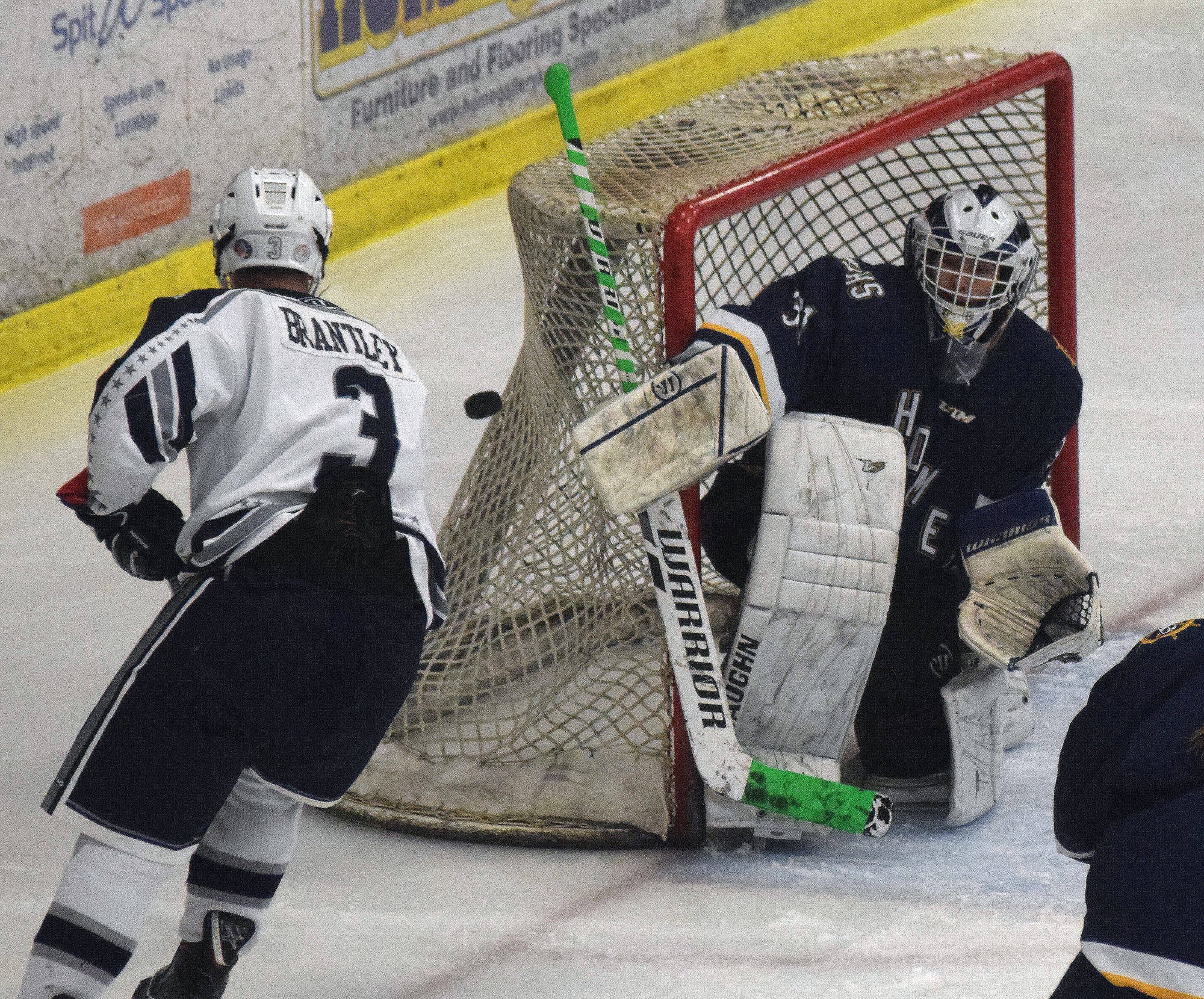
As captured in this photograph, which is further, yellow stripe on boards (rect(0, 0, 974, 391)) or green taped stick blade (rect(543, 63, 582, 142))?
yellow stripe on boards (rect(0, 0, 974, 391))

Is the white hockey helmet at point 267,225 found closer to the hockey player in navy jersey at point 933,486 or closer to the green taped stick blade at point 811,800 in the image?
the hockey player in navy jersey at point 933,486

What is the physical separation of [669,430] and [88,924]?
1.00m

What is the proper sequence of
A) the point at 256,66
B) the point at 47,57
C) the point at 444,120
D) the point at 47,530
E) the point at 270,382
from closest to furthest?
1. the point at 270,382
2. the point at 47,530
3. the point at 47,57
4. the point at 256,66
5. the point at 444,120

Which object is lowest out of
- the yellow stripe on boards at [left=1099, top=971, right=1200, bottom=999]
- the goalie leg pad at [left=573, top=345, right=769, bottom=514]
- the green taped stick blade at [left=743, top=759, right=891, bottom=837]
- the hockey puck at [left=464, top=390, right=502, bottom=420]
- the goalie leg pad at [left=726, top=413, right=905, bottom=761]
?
the green taped stick blade at [left=743, top=759, right=891, bottom=837]

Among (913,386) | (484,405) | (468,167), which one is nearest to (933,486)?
(913,386)

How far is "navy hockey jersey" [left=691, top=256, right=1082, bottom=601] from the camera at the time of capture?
107 inches

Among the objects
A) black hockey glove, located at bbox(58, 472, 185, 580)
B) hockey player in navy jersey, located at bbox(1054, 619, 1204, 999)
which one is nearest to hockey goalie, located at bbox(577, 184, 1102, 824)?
black hockey glove, located at bbox(58, 472, 185, 580)

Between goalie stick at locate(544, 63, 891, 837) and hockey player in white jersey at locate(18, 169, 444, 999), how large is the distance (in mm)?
417

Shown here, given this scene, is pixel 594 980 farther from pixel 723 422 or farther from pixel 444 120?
pixel 444 120

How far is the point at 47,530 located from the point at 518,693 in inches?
51.8

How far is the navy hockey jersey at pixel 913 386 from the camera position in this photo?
272cm

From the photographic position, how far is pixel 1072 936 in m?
2.62

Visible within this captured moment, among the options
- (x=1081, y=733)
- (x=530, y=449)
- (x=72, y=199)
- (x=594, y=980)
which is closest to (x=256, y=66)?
(x=72, y=199)

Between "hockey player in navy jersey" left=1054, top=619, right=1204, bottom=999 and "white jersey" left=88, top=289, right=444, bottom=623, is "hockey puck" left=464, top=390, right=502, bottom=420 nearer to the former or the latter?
"white jersey" left=88, top=289, right=444, bottom=623
